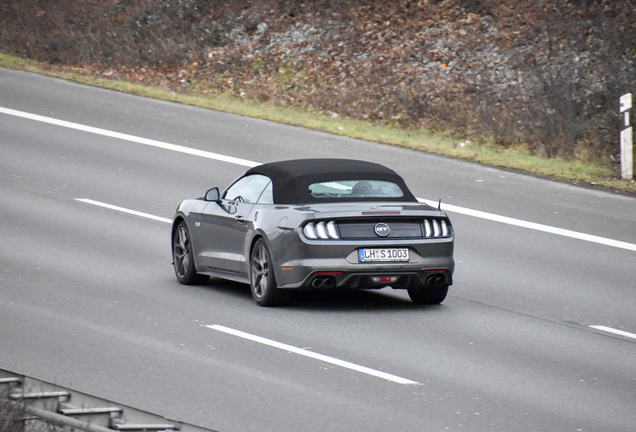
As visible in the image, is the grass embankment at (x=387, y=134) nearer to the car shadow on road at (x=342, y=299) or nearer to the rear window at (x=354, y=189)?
the car shadow on road at (x=342, y=299)

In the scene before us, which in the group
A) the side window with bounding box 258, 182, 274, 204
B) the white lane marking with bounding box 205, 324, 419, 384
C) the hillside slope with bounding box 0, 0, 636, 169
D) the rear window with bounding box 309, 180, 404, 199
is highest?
the hillside slope with bounding box 0, 0, 636, 169

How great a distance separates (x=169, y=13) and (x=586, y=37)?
44.4 ft

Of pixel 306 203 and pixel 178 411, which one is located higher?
pixel 306 203

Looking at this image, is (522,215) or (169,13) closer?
(522,215)

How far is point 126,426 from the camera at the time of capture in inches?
230

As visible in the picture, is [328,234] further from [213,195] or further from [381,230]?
[213,195]

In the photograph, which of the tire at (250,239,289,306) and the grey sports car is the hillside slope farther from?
the tire at (250,239,289,306)

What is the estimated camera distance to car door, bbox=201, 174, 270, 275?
35.3 ft

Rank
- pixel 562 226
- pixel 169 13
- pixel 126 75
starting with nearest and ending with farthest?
1. pixel 562 226
2. pixel 126 75
3. pixel 169 13

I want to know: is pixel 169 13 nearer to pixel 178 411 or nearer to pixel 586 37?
pixel 586 37

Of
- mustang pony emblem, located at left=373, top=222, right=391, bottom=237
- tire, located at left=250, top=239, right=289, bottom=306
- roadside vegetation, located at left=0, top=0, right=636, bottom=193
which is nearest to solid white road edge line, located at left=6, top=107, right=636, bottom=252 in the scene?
roadside vegetation, located at left=0, top=0, right=636, bottom=193

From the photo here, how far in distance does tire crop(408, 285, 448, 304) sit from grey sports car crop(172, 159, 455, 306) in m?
0.01

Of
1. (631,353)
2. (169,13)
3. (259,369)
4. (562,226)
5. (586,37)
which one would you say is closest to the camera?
(259,369)

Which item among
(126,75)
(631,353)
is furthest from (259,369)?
(126,75)
